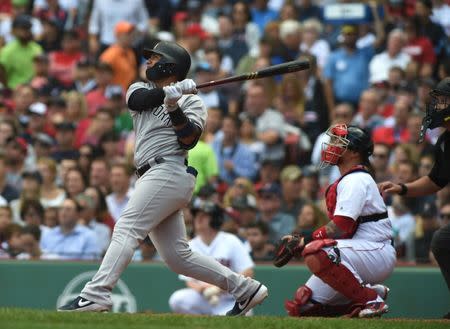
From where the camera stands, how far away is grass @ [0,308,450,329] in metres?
8.32

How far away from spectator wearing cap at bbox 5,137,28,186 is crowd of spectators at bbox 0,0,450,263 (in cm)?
2

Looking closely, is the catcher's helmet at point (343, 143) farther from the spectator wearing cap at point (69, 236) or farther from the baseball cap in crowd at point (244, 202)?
the spectator wearing cap at point (69, 236)

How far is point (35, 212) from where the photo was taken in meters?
14.1

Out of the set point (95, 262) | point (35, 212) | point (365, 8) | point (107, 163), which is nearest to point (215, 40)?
point (365, 8)

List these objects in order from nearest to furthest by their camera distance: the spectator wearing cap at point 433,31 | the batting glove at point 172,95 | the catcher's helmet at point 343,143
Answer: the batting glove at point 172,95 < the catcher's helmet at point 343,143 < the spectator wearing cap at point 433,31

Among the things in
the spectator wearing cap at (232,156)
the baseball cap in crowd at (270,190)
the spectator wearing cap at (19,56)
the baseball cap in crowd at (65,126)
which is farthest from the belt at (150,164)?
the spectator wearing cap at (19,56)

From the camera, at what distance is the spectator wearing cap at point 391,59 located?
52.9 ft

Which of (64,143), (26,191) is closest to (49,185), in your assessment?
(26,191)

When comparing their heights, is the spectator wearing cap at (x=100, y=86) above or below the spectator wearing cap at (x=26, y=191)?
above

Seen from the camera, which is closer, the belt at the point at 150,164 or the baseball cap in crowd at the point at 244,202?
the belt at the point at 150,164

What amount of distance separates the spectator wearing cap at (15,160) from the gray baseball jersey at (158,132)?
6059 millimetres

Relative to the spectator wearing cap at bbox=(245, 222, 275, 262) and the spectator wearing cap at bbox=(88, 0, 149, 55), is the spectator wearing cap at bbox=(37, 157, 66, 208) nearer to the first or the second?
the spectator wearing cap at bbox=(245, 222, 275, 262)

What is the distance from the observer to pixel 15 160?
15.4 metres

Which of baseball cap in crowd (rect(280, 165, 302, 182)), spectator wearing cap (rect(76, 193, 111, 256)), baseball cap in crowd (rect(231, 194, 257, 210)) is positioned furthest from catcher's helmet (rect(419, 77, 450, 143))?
spectator wearing cap (rect(76, 193, 111, 256))
